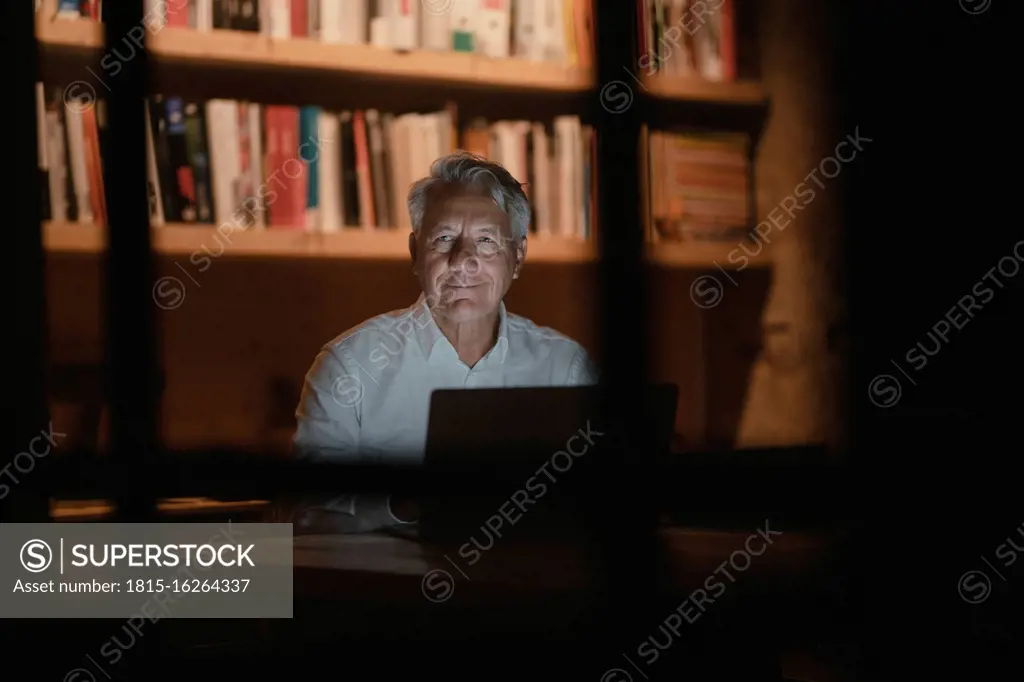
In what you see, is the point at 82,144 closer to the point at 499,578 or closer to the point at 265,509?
the point at 265,509

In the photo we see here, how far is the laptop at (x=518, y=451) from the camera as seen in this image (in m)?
1.74

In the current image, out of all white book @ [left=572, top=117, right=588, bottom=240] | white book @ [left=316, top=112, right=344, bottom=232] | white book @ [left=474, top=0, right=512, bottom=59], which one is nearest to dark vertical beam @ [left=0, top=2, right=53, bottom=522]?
white book @ [left=316, top=112, right=344, bottom=232]

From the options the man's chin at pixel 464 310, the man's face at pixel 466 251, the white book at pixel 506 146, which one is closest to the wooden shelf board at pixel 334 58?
the white book at pixel 506 146

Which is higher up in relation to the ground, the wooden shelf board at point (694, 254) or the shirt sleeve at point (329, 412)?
the wooden shelf board at point (694, 254)

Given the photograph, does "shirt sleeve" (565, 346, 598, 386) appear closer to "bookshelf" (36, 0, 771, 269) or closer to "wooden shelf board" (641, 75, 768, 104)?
"bookshelf" (36, 0, 771, 269)

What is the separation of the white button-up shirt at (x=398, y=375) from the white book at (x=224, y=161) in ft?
1.35

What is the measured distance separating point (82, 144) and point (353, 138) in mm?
594

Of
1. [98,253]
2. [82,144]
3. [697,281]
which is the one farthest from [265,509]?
[697,281]

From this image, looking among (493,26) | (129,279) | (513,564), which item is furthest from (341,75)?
(513,564)

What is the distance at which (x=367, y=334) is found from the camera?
2146mm

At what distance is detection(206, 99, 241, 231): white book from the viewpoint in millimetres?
2246

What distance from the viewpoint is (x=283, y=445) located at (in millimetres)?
2604

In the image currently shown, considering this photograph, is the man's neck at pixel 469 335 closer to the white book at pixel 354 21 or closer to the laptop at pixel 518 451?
the laptop at pixel 518 451

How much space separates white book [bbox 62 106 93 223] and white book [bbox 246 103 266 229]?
0.35 m
